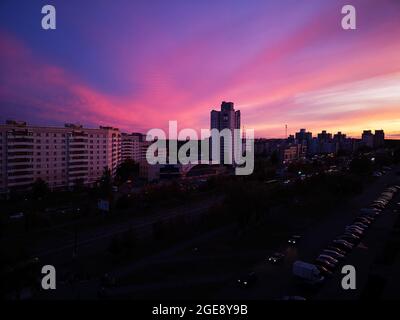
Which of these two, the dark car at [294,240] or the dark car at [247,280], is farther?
the dark car at [294,240]

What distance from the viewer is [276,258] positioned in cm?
567

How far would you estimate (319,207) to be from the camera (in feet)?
33.4

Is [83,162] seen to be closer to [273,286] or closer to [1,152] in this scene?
[1,152]

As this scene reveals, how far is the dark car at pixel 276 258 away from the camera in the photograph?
5.62m

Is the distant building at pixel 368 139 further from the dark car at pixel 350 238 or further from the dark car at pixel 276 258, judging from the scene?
the dark car at pixel 276 258

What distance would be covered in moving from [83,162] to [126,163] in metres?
4.27

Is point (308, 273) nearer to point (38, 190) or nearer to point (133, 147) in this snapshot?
point (38, 190)

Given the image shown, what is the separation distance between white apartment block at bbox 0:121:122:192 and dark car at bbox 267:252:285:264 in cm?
1223

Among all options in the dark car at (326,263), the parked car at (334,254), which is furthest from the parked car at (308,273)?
the parked car at (334,254)

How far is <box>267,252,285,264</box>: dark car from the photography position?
562 centimetres

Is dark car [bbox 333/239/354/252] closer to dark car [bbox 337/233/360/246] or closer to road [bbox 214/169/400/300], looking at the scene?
road [bbox 214/169/400/300]

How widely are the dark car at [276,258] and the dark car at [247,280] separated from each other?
0.92 metres

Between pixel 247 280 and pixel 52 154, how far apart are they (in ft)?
43.1

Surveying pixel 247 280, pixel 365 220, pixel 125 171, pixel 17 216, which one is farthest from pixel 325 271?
pixel 125 171
